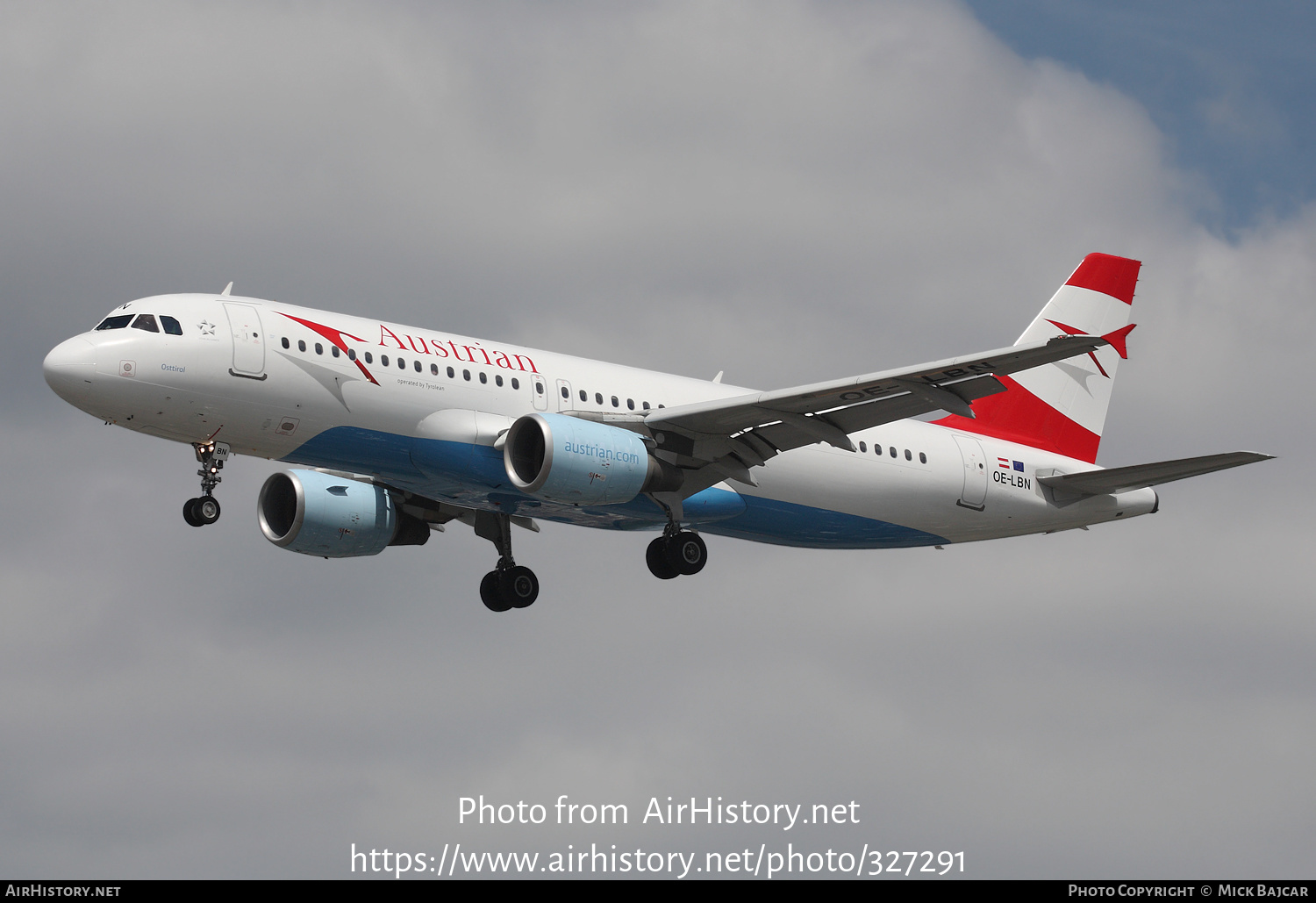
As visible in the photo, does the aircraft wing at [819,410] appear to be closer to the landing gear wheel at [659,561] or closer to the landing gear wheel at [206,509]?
the landing gear wheel at [659,561]

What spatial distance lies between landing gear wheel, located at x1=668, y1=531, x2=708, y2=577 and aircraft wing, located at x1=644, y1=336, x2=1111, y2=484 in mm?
1768

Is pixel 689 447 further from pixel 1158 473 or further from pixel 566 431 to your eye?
pixel 1158 473

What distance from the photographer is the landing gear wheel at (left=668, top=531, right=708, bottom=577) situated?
39.0 meters

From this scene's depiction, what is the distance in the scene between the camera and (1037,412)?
46.1 m

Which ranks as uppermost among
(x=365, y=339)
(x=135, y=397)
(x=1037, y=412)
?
(x=1037, y=412)

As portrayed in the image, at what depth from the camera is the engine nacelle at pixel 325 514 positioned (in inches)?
1617

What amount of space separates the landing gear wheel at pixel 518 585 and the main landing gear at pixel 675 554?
15.6ft

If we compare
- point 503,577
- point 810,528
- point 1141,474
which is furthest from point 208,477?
point 1141,474

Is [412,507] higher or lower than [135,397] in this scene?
higher

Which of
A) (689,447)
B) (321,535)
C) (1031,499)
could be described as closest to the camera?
(689,447)

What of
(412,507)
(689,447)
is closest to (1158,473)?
(689,447)

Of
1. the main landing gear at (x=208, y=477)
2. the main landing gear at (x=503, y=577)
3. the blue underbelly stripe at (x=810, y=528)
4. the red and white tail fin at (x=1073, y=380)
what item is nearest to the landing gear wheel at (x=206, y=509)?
the main landing gear at (x=208, y=477)

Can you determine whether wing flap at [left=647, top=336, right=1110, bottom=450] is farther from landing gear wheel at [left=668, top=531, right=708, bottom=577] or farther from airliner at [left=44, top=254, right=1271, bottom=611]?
landing gear wheel at [left=668, top=531, right=708, bottom=577]

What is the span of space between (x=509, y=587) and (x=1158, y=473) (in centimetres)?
1618
